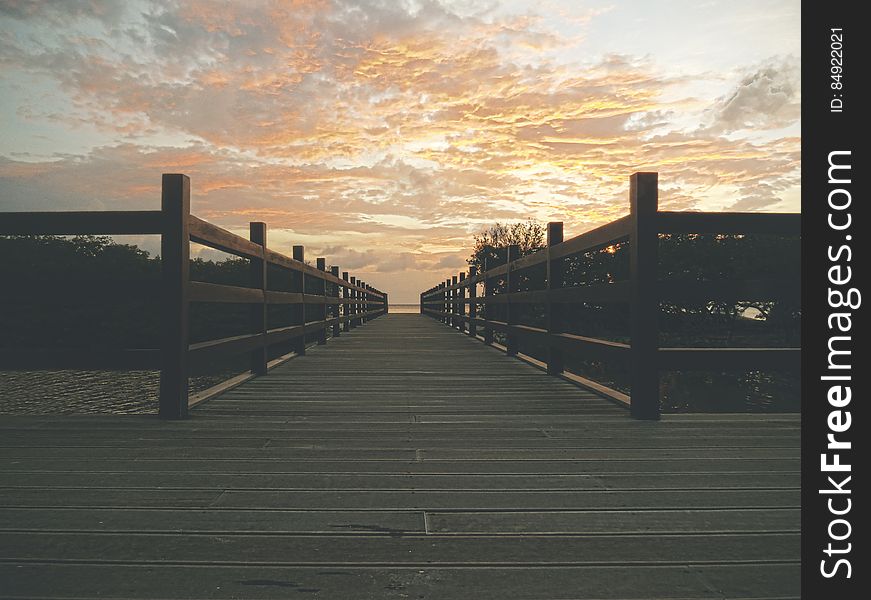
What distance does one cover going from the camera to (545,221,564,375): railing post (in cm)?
566

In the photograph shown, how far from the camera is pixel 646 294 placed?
3773 millimetres

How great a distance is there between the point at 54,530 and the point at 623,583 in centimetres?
155

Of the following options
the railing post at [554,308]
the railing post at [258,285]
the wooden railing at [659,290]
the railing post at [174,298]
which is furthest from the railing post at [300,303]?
the wooden railing at [659,290]

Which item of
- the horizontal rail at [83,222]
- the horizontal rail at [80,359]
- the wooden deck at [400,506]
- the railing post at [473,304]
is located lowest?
the wooden deck at [400,506]

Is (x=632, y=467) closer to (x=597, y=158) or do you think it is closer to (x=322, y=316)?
(x=322, y=316)

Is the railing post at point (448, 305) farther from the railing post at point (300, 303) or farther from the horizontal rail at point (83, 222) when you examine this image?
the horizontal rail at point (83, 222)

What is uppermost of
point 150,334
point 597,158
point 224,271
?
point 597,158

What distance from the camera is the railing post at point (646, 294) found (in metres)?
3.76

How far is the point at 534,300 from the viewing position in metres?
6.43

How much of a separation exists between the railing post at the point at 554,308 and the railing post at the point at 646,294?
1.66m

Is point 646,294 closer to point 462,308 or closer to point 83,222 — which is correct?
point 83,222

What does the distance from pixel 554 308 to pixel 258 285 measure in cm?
244

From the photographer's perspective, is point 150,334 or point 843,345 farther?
point 150,334

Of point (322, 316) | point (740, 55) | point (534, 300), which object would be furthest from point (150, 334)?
point (740, 55)
